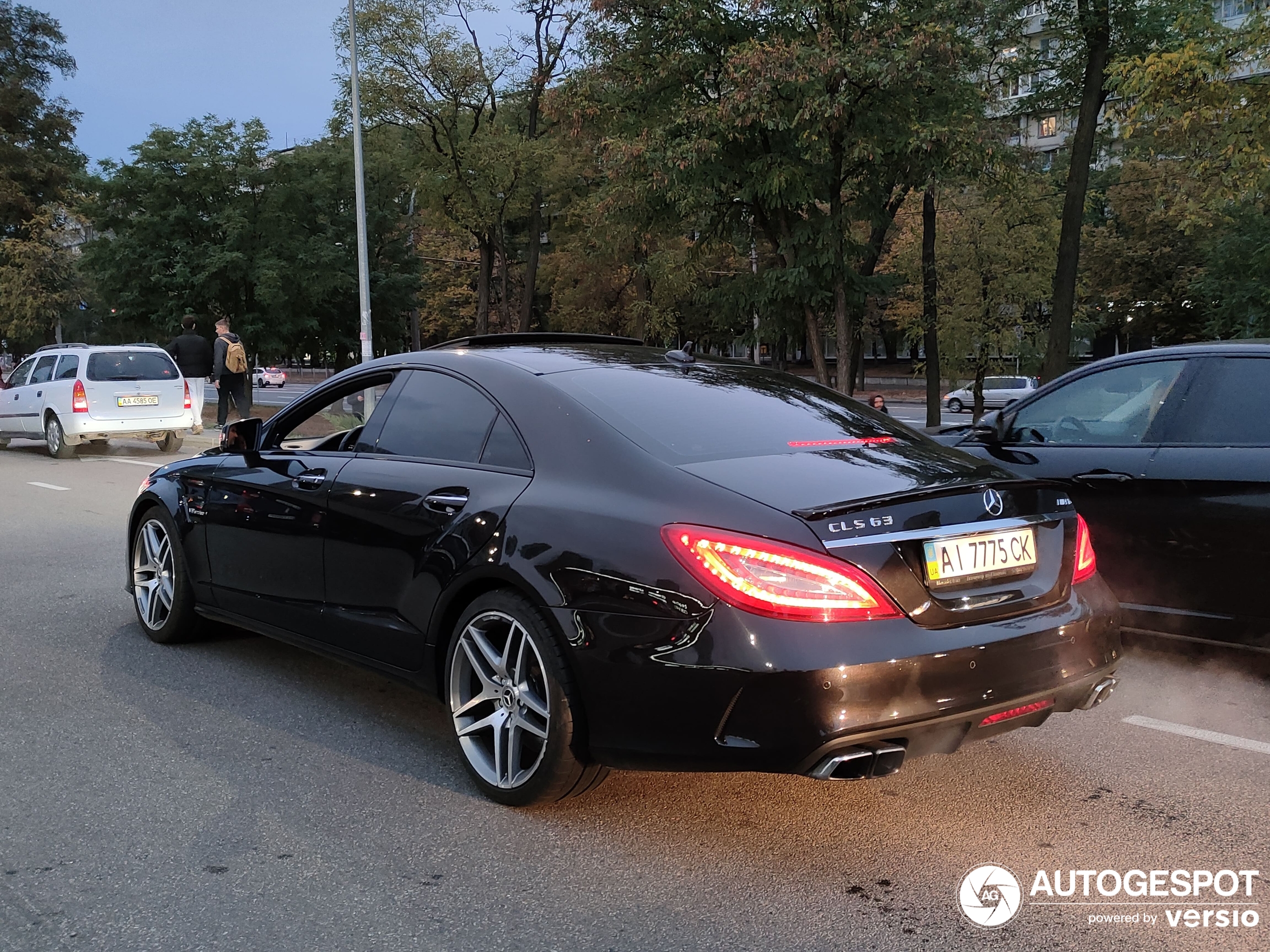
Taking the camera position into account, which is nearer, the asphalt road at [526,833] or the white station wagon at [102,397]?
the asphalt road at [526,833]

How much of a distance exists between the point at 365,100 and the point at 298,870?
89.4 ft

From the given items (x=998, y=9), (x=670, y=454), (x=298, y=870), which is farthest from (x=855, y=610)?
(x=998, y=9)

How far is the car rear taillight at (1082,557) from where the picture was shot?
362 centimetres

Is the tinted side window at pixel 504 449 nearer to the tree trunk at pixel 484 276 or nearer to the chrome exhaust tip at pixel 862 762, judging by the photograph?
the chrome exhaust tip at pixel 862 762

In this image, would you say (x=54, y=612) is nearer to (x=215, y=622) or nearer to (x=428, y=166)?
(x=215, y=622)

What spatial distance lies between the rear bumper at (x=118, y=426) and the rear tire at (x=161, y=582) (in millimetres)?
12254

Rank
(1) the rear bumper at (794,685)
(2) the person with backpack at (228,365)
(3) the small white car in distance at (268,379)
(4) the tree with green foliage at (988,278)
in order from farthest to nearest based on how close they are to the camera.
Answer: (3) the small white car in distance at (268,379), (4) the tree with green foliage at (988,278), (2) the person with backpack at (228,365), (1) the rear bumper at (794,685)

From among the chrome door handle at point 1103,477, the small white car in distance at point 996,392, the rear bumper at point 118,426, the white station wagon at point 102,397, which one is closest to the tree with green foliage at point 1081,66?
the rear bumper at point 118,426

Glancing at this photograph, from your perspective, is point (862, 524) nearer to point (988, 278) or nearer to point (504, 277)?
point (988, 278)

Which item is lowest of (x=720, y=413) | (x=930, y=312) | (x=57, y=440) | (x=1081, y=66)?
(x=57, y=440)

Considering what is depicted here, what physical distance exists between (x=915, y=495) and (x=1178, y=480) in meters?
2.38

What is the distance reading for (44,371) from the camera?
17922mm

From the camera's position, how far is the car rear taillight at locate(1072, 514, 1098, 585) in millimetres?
3623

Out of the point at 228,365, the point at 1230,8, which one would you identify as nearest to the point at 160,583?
the point at 228,365
